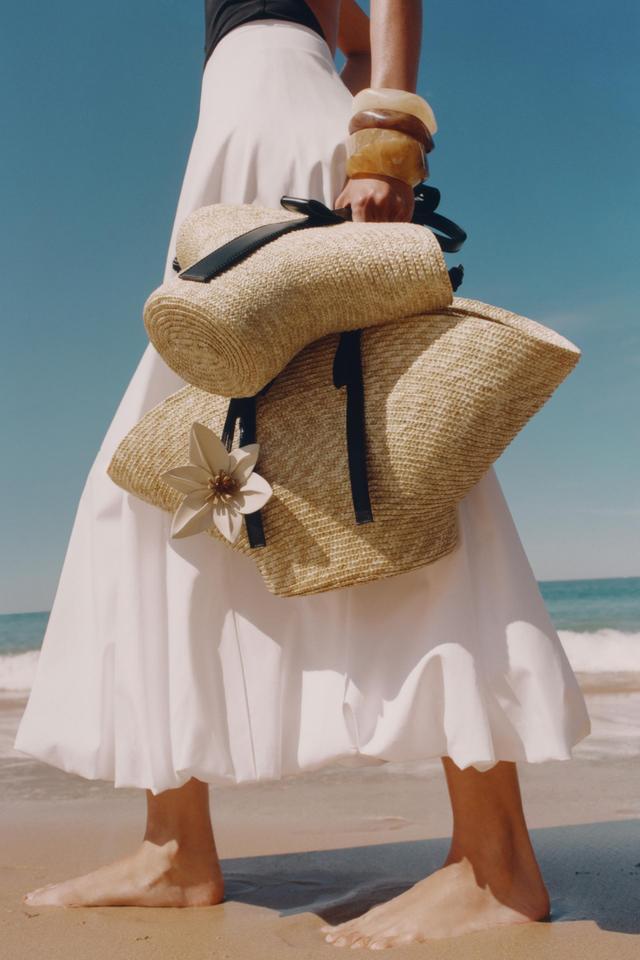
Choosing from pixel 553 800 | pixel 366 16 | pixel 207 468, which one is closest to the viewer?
pixel 207 468

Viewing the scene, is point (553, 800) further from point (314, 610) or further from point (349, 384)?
point (349, 384)

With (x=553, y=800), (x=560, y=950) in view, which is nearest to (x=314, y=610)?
(x=560, y=950)

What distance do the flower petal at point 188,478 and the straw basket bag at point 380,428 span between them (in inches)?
0.4

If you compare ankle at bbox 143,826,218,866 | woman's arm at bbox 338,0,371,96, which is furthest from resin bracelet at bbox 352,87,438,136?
ankle at bbox 143,826,218,866

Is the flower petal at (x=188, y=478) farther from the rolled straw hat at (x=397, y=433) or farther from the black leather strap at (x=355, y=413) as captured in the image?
the black leather strap at (x=355, y=413)

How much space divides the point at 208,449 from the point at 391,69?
75 centimetres

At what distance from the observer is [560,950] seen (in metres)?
1.38

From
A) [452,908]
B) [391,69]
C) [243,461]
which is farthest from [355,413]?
[452,908]

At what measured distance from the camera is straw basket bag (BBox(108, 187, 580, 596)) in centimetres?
133

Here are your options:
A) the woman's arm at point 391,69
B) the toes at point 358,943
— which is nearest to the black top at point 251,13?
the woman's arm at point 391,69

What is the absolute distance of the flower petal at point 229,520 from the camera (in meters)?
1.41

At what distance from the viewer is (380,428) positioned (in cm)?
136

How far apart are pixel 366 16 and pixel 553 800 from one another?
2178 mm

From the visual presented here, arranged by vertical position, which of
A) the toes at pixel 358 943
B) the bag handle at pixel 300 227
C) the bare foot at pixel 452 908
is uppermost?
the bag handle at pixel 300 227
